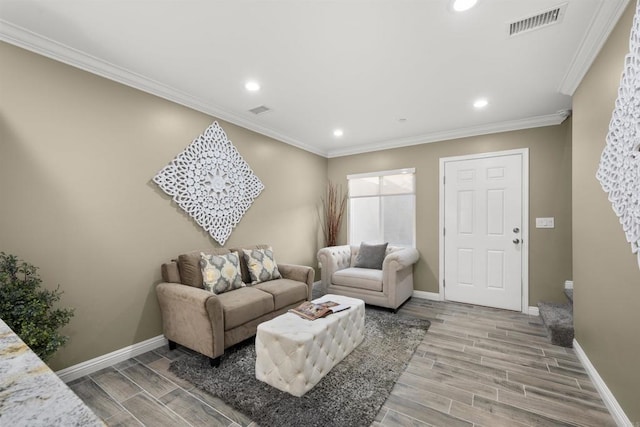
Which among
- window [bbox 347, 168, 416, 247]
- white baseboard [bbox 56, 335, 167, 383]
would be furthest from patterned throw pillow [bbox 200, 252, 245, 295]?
window [bbox 347, 168, 416, 247]

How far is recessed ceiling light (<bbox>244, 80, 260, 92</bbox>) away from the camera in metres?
2.73

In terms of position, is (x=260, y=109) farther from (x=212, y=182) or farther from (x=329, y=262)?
(x=329, y=262)

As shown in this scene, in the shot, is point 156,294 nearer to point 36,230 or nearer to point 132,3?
point 36,230

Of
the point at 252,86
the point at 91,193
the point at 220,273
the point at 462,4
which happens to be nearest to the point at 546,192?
the point at 462,4

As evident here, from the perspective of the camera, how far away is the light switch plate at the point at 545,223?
3.52 metres

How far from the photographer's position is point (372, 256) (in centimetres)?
420

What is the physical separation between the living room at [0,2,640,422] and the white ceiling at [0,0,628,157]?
185mm

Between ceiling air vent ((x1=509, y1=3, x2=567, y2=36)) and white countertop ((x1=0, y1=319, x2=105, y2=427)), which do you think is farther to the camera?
ceiling air vent ((x1=509, y1=3, x2=567, y2=36))

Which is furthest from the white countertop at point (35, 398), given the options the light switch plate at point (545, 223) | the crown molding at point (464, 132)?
the crown molding at point (464, 132)

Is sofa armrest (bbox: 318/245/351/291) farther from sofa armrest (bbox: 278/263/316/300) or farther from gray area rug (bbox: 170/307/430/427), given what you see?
gray area rug (bbox: 170/307/430/427)

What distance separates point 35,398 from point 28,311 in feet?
5.68

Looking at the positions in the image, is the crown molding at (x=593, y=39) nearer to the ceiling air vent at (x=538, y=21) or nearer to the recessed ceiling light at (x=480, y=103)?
the ceiling air vent at (x=538, y=21)

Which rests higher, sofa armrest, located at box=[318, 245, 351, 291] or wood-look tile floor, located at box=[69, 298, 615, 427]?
sofa armrest, located at box=[318, 245, 351, 291]

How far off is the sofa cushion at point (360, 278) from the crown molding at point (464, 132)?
6.89 feet
